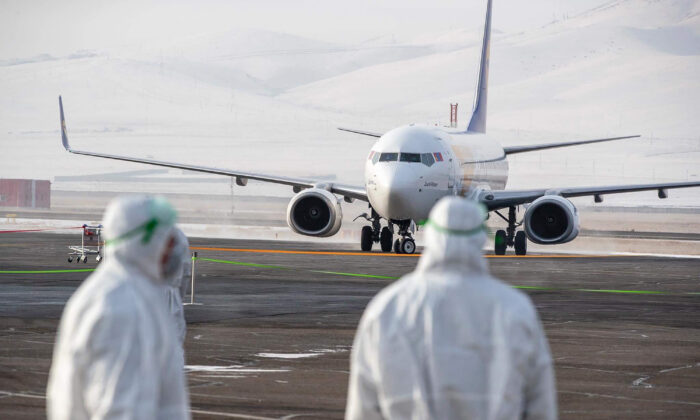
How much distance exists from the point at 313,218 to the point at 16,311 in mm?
19012

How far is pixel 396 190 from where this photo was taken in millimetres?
34625

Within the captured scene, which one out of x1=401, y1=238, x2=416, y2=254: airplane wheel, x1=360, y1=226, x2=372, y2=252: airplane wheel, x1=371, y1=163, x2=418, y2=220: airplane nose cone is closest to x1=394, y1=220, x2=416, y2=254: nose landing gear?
x1=401, y1=238, x2=416, y2=254: airplane wheel

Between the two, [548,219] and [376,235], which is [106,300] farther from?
[376,235]

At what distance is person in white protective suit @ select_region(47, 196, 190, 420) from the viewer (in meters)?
5.21

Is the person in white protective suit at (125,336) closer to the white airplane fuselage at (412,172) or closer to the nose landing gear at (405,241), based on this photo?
the white airplane fuselage at (412,172)

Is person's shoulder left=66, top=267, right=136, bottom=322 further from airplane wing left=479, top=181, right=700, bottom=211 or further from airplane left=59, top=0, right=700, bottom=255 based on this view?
airplane wing left=479, top=181, right=700, bottom=211

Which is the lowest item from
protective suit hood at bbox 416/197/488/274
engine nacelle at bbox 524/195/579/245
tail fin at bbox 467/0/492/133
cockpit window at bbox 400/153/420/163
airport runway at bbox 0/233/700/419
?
airport runway at bbox 0/233/700/419

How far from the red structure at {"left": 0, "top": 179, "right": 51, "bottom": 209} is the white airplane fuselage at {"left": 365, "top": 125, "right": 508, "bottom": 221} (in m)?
61.7

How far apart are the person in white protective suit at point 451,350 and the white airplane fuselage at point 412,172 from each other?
95.1 ft

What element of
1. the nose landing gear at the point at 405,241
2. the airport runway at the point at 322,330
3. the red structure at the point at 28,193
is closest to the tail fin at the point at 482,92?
the nose landing gear at the point at 405,241

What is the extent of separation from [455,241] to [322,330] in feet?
39.8

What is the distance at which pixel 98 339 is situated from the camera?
5246 mm

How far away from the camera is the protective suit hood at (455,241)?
5621mm

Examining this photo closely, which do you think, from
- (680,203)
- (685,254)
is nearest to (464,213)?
(685,254)
